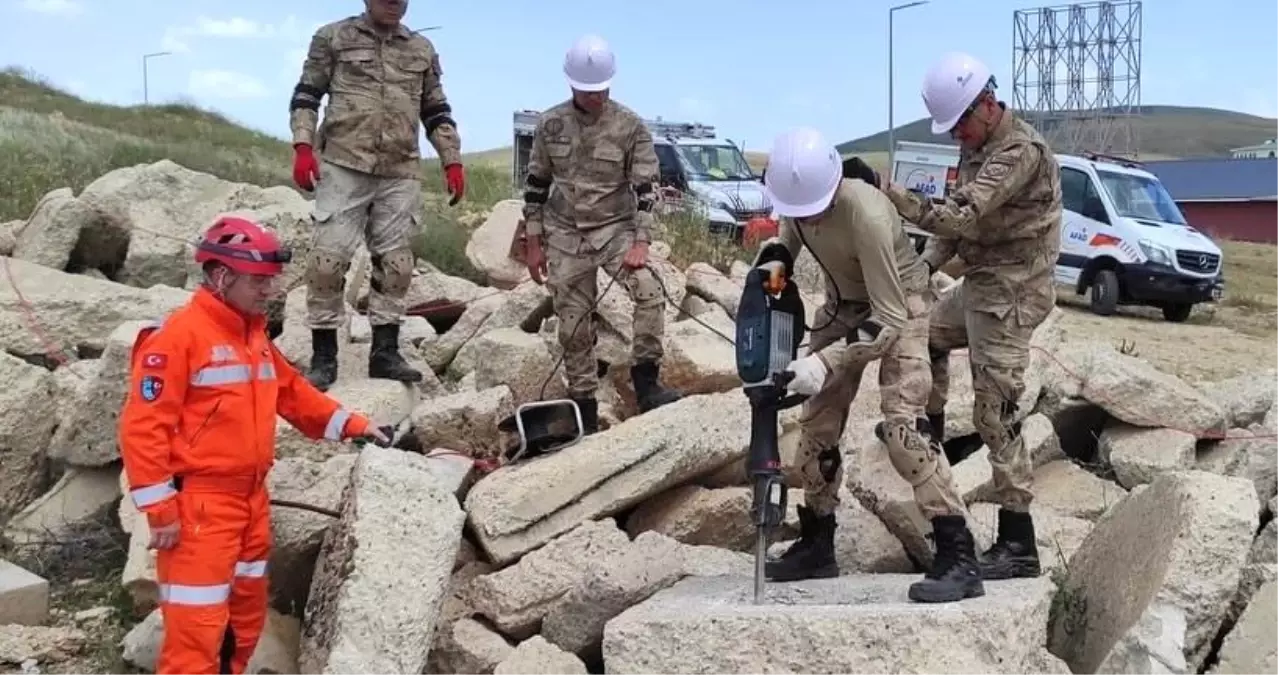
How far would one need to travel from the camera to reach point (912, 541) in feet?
15.2

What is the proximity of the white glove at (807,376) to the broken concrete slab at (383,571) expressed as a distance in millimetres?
1195

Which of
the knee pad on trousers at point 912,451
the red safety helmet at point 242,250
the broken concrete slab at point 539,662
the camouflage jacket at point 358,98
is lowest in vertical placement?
the broken concrete slab at point 539,662

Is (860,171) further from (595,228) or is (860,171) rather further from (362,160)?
(362,160)

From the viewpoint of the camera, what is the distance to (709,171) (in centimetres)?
1598

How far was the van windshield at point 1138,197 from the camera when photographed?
1480 cm

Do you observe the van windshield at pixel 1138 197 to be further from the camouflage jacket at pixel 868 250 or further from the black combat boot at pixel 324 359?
the camouflage jacket at pixel 868 250

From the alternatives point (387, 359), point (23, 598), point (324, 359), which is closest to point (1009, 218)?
point (387, 359)

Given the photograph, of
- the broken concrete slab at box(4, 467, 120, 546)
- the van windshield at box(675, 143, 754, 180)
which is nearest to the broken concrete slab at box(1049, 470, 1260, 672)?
the broken concrete slab at box(4, 467, 120, 546)

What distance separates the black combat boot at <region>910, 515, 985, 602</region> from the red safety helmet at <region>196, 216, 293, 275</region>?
2.18 metres

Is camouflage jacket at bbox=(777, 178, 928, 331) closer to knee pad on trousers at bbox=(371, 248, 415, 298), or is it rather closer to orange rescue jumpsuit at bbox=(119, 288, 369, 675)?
orange rescue jumpsuit at bbox=(119, 288, 369, 675)

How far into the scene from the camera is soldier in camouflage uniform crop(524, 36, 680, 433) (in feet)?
18.6

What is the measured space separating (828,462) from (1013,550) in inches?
28.4

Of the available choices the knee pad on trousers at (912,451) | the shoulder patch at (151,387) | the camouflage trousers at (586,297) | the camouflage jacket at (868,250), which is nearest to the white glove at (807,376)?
the camouflage jacket at (868,250)

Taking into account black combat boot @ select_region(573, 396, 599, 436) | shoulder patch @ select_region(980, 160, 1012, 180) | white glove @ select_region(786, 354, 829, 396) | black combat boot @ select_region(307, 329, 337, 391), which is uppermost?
shoulder patch @ select_region(980, 160, 1012, 180)
